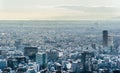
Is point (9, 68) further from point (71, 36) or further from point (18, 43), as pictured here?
point (71, 36)

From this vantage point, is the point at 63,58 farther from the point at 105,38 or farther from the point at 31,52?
the point at 105,38

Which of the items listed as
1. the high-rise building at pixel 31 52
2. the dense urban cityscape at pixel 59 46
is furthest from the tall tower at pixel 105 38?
the high-rise building at pixel 31 52

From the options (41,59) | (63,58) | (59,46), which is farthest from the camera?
(59,46)

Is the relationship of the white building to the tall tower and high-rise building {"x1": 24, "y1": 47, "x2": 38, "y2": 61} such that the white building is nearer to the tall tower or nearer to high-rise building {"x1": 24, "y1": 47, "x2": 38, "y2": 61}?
high-rise building {"x1": 24, "y1": 47, "x2": 38, "y2": 61}

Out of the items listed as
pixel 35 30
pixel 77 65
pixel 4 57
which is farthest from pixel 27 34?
pixel 77 65

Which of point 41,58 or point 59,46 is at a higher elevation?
point 59,46

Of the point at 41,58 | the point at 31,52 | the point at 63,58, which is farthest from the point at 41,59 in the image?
the point at 63,58

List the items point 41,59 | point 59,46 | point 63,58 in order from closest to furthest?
point 41,59 < point 63,58 < point 59,46
